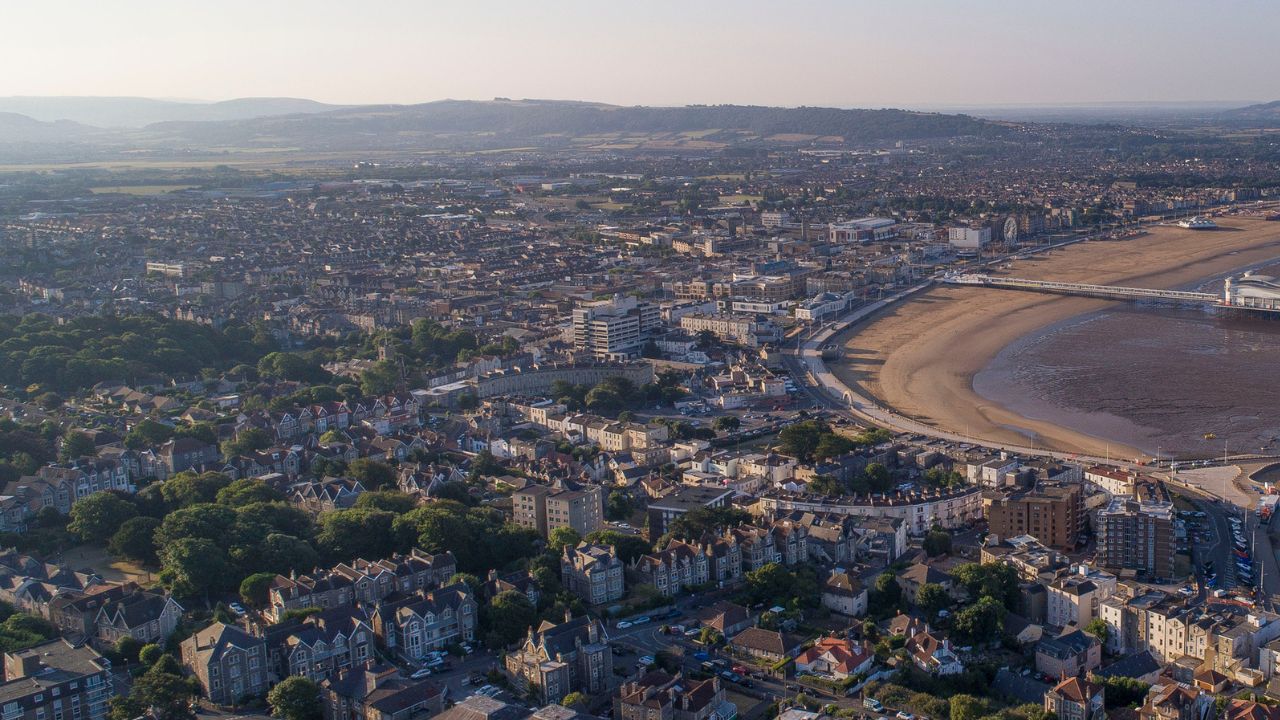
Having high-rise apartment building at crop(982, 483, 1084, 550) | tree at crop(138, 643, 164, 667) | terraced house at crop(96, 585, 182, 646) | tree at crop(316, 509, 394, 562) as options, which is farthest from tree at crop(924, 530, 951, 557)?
tree at crop(138, 643, 164, 667)

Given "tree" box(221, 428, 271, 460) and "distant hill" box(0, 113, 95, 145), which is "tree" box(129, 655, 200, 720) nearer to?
"tree" box(221, 428, 271, 460)

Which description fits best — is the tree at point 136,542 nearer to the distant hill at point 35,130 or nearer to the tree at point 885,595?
the tree at point 885,595

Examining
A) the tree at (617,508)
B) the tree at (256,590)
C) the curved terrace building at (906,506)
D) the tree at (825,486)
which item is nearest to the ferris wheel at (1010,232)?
→ the tree at (825,486)

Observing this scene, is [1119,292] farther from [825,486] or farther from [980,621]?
[980,621]

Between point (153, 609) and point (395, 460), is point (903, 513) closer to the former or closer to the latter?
point (395, 460)

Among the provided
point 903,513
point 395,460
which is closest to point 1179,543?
point 903,513

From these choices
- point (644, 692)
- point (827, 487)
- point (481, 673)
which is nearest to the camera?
point (644, 692)

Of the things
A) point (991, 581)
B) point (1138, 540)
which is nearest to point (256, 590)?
point (991, 581)
